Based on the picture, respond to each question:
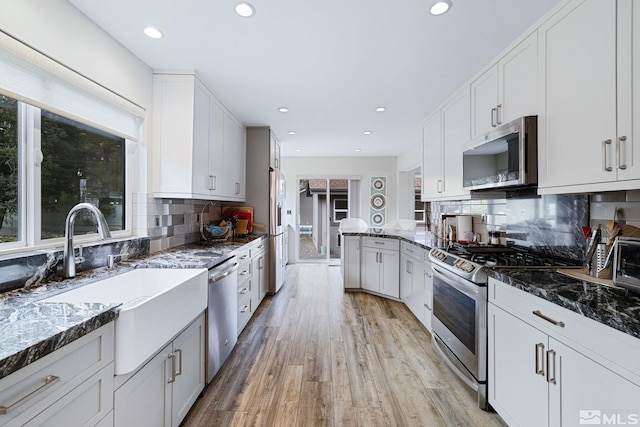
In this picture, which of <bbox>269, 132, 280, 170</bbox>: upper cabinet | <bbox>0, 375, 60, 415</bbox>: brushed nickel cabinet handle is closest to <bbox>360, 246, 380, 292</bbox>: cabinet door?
<bbox>269, 132, 280, 170</bbox>: upper cabinet

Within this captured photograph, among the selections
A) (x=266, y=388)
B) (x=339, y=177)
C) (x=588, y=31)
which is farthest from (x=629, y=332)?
(x=339, y=177)

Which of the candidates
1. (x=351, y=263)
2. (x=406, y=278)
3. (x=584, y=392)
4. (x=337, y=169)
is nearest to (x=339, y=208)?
(x=337, y=169)

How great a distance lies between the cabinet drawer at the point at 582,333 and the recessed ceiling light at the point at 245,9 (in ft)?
7.19

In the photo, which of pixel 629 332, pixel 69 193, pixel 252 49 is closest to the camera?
pixel 629 332

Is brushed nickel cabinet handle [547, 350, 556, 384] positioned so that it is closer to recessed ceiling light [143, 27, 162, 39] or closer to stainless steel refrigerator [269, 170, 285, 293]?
recessed ceiling light [143, 27, 162, 39]

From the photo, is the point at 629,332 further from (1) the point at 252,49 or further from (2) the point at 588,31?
(1) the point at 252,49

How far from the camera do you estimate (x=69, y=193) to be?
1.82 meters

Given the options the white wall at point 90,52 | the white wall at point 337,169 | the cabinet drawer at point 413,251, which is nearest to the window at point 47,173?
the white wall at point 90,52

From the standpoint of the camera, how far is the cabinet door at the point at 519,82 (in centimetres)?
182

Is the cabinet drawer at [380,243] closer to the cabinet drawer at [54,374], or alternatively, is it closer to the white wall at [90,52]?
the white wall at [90,52]

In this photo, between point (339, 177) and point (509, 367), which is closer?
point (509, 367)

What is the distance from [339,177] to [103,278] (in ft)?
17.7

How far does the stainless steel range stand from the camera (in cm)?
178

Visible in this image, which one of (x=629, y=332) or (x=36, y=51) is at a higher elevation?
(x=36, y=51)
